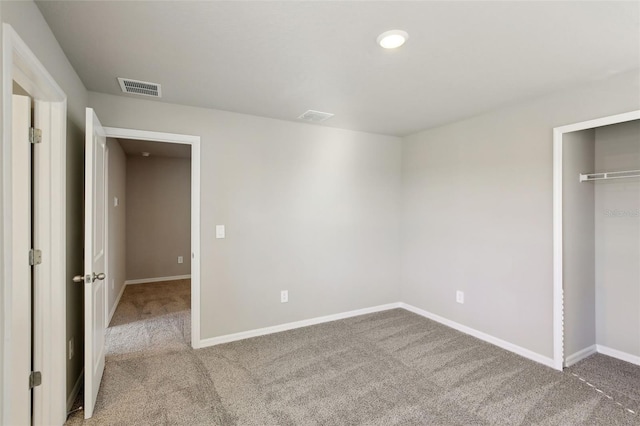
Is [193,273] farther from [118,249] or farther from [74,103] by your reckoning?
[118,249]

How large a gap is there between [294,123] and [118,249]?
3393 millimetres

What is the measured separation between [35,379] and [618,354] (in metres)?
4.56

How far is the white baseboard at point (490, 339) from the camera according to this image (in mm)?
2809

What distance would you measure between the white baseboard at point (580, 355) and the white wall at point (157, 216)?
600 cm

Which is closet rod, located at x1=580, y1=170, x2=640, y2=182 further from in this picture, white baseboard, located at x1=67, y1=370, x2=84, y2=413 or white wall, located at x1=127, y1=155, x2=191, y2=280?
white wall, located at x1=127, y1=155, x2=191, y2=280

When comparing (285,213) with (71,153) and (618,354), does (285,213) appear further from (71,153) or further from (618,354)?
(618,354)

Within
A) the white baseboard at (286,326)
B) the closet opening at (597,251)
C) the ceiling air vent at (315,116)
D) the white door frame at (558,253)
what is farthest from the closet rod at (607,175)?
the white baseboard at (286,326)

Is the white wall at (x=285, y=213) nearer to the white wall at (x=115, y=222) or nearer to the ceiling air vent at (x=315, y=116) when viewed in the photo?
the ceiling air vent at (x=315, y=116)

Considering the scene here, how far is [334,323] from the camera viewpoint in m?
3.77

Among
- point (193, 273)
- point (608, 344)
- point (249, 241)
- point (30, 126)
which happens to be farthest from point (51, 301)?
point (608, 344)

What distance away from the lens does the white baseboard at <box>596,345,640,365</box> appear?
278cm

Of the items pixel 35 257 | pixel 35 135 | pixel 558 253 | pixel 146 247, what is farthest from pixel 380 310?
pixel 146 247

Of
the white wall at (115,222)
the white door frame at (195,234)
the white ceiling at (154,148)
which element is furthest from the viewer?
the white ceiling at (154,148)

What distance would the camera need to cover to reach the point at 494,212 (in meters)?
3.21
